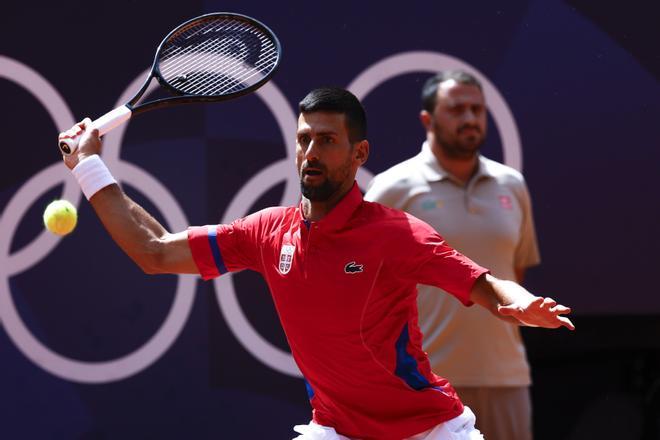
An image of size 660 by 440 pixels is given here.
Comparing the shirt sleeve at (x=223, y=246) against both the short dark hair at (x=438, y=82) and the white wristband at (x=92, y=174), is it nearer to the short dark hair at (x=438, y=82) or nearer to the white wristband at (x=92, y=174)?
the white wristband at (x=92, y=174)

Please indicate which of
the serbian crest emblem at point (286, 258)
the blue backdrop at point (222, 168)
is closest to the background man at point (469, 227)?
the blue backdrop at point (222, 168)

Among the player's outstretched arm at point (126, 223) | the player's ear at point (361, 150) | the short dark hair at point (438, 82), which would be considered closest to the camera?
the player's outstretched arm at point (126, 223)

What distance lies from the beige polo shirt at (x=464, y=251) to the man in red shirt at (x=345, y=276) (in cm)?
135

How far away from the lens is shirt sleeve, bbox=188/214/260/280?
151 inches

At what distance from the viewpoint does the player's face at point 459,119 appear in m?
5.32

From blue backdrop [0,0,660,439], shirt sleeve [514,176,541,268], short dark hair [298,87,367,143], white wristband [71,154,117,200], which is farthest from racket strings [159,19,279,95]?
shirt sleeve [514,176,541,268]

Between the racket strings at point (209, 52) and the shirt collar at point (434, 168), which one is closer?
the racket strings at point (209, 52)

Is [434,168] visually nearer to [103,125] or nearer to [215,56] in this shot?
[215,56]

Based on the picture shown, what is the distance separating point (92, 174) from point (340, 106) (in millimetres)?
846

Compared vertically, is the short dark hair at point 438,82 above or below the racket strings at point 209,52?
below

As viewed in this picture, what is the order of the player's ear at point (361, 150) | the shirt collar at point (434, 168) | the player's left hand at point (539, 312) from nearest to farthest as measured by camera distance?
the player's left hand at point (539, 312) < the player's ear at point (361, 150) < the shirt collar at point (434, 168)

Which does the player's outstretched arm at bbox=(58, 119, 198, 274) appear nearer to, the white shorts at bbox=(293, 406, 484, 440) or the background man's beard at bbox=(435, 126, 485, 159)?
the white shorts at bbox=(293, 406, 484, 440)

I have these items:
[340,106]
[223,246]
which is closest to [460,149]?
[340,106]

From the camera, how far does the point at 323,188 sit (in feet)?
12.2
